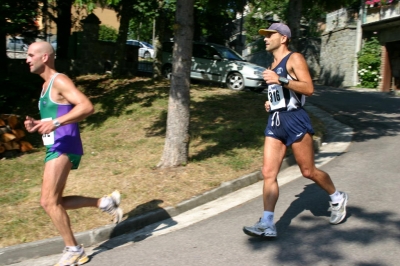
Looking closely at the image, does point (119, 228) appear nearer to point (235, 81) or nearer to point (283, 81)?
point (283, 81)

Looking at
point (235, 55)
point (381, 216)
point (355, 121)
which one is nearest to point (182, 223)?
point (381, 216)

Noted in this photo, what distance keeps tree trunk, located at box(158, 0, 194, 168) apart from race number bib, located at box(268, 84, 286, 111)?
2468 mm

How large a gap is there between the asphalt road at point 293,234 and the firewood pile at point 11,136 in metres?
4.62

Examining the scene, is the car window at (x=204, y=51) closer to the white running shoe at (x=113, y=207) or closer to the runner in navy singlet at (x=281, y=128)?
the runner in navy singlet at (x=281, y=128)

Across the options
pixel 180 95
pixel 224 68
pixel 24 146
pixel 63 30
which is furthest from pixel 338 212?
pixel 63 30

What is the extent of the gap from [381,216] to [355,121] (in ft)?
21.5

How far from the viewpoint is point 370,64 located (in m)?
23.0

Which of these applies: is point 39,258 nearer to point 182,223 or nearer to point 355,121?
point 182,223

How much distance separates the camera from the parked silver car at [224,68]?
15.6m

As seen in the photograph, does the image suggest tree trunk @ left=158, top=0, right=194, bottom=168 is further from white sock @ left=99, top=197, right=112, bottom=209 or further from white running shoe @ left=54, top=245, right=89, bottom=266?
white running shoe @ left=54, top=245, right=89, bottom=266

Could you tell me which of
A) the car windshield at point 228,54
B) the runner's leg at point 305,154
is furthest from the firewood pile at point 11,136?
the car windshield at point 228,54

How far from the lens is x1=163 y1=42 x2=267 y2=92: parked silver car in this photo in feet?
51.1

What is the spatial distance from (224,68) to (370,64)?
384 inches

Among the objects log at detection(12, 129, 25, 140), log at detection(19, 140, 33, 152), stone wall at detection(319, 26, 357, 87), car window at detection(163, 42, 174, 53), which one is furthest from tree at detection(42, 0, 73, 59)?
stone wall at detection(319, 26, 357, 87)
